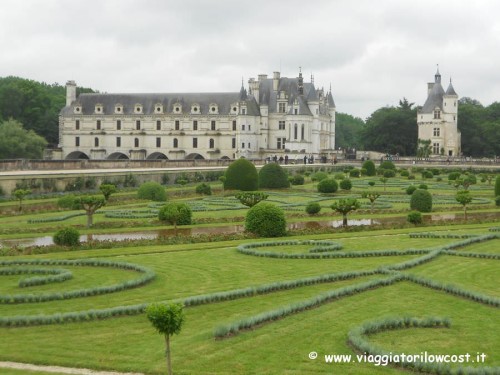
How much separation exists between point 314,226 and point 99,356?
47.9 feet

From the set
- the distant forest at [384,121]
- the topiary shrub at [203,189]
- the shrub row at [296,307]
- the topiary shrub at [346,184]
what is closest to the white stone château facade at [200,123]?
the distant forest at [384,121]

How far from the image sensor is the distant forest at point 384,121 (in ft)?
270

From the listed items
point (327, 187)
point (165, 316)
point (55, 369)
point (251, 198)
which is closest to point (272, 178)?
point (327, 187)

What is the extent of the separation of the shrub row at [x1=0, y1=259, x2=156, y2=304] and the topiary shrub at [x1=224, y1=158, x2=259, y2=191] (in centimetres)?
2335

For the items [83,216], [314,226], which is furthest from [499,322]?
[83,216]

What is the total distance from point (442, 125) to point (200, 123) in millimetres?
28075

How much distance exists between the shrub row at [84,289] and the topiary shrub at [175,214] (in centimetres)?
724

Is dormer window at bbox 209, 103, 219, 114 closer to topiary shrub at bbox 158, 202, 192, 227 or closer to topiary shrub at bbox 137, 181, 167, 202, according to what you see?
topiary shrub at bbox 137, 181, 167, 202

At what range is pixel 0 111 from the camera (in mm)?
80938

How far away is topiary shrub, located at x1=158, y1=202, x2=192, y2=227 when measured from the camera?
75.5 ft

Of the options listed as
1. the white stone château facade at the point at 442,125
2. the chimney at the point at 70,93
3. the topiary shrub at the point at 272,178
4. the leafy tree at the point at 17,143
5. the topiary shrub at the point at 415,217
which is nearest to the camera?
the topiary shrub at the point at 415,217

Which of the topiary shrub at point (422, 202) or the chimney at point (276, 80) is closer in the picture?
the topiary shrub at point (422, 202)

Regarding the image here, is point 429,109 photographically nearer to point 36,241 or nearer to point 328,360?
point 36,241

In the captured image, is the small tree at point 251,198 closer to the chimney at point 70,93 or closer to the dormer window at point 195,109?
the dormer window at point 195,109
